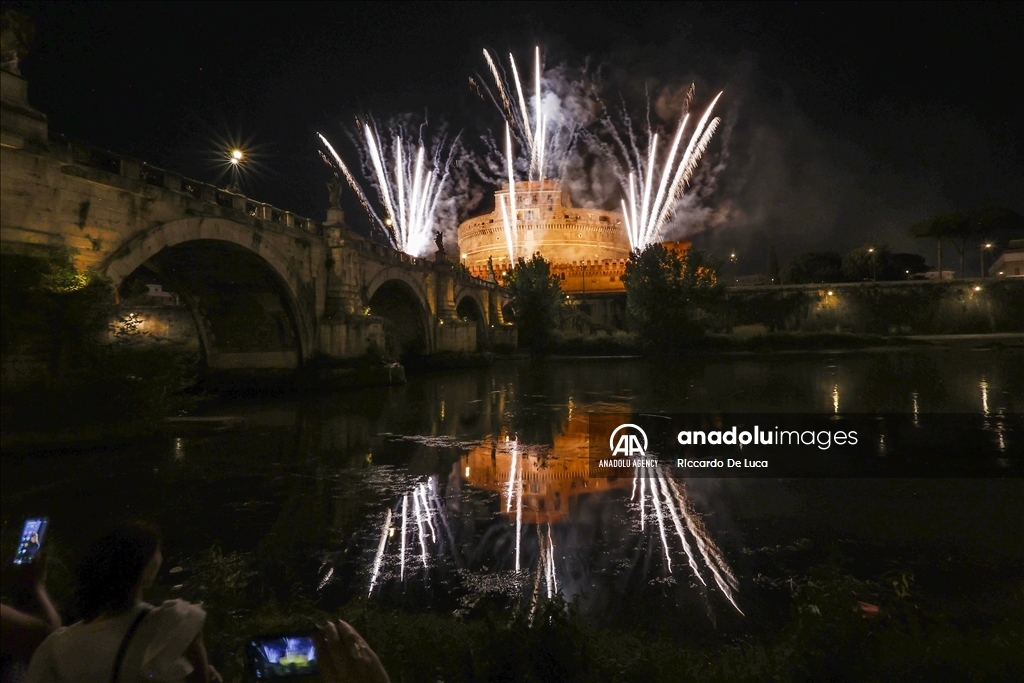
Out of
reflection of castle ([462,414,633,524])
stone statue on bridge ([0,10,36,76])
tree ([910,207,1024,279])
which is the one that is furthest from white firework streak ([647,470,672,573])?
tree ([910,207,1024,279])

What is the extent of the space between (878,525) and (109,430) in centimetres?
1275

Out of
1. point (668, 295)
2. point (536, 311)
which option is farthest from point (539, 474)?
point (536, 311)

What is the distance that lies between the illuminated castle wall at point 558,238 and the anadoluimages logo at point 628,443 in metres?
66.4

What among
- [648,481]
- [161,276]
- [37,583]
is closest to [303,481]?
[648,481]

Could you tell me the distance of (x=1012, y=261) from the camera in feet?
204

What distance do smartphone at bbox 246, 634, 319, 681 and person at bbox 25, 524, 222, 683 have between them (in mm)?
263

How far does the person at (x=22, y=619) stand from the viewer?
2.15 metres

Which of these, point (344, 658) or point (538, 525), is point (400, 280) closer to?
point (538, 525)

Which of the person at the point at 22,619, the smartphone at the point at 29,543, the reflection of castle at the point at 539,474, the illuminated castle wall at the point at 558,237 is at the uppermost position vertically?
the illuminated castle wall at the point at 558,237

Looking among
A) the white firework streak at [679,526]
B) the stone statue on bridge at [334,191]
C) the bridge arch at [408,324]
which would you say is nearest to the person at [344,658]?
the white firework streak at [679,526]

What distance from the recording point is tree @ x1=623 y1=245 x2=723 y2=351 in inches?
1721

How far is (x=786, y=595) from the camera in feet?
13.9

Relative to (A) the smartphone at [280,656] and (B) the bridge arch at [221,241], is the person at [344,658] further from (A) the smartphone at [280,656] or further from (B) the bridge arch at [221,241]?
→ (B) the bridge arch at [221,241]

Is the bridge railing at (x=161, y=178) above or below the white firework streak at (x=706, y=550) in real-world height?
above
